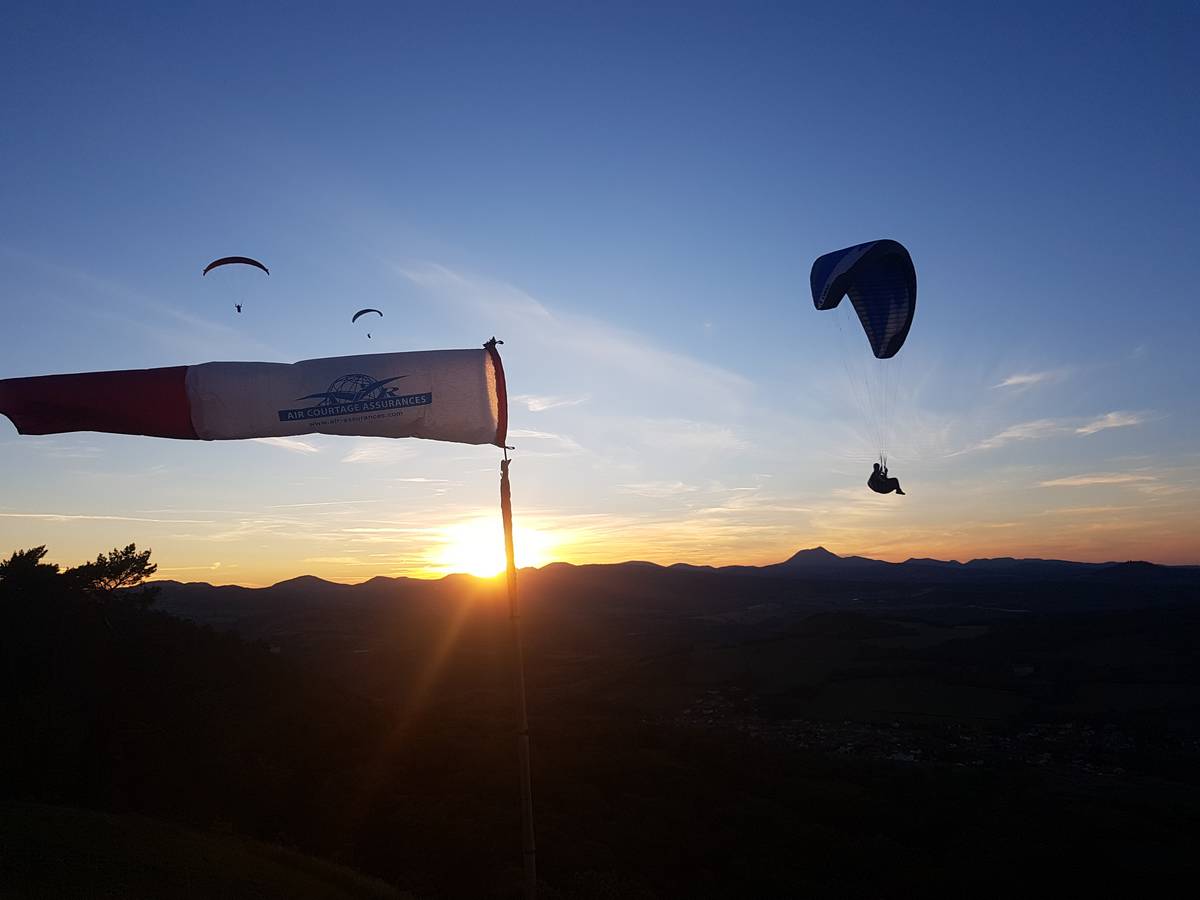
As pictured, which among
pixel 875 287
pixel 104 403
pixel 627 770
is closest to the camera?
pixel 104 403

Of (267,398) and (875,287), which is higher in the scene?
(875,287)

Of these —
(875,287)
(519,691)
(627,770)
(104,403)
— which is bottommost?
(627,770)

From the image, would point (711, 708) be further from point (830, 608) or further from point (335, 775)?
point (830, 608)

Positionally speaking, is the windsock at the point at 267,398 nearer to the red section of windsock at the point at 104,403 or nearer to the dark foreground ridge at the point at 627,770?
the red section of windsock at the point at 104,403

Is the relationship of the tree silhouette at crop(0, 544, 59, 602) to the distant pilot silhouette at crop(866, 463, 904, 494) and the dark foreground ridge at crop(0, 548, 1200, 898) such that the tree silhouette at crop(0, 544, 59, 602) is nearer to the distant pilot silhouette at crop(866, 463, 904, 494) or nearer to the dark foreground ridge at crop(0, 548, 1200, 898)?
the dark foreground ridge at crop(0, 548, 1200, 898)

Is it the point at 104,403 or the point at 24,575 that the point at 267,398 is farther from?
the point at 24,575

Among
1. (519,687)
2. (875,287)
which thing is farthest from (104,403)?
(875,287)
